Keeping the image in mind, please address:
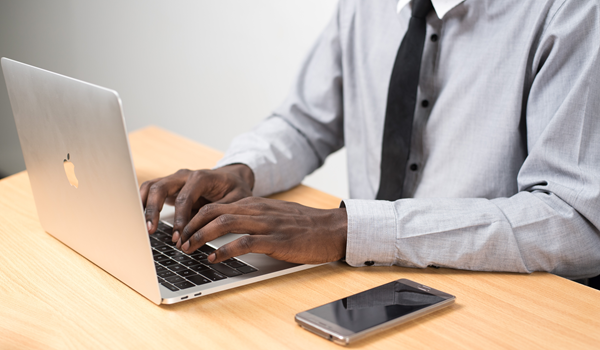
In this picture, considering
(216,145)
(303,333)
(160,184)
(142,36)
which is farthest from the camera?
(216,145)

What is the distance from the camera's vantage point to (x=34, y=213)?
3.13ft

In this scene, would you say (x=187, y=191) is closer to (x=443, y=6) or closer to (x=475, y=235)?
(x=475, y=235)

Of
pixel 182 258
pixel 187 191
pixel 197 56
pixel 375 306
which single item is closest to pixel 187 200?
pixel 187 191

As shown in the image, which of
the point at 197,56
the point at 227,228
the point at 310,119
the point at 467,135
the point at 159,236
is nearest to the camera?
the point at 227,228

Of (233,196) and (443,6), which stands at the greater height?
(443,6)

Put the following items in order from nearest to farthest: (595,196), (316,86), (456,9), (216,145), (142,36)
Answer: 1. (595,196)
2. (456,9)
3. (316,86)
4. (142,36)
5. (216,145)

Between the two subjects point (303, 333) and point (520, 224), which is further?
point (520, 224)

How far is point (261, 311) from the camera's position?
0.64 m

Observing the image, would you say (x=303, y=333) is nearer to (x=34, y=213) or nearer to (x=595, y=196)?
(x=595, y=196)

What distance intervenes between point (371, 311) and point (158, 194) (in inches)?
16.3

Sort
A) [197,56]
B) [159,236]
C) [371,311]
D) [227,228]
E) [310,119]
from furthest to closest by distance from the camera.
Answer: [197,56]
[310,119]
[159,236]
[227,228]
[371,311]

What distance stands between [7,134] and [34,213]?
188 millimetres

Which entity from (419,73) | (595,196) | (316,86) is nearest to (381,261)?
(595,196)

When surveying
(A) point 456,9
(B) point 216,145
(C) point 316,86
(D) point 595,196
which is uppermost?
(A) point 456,9
